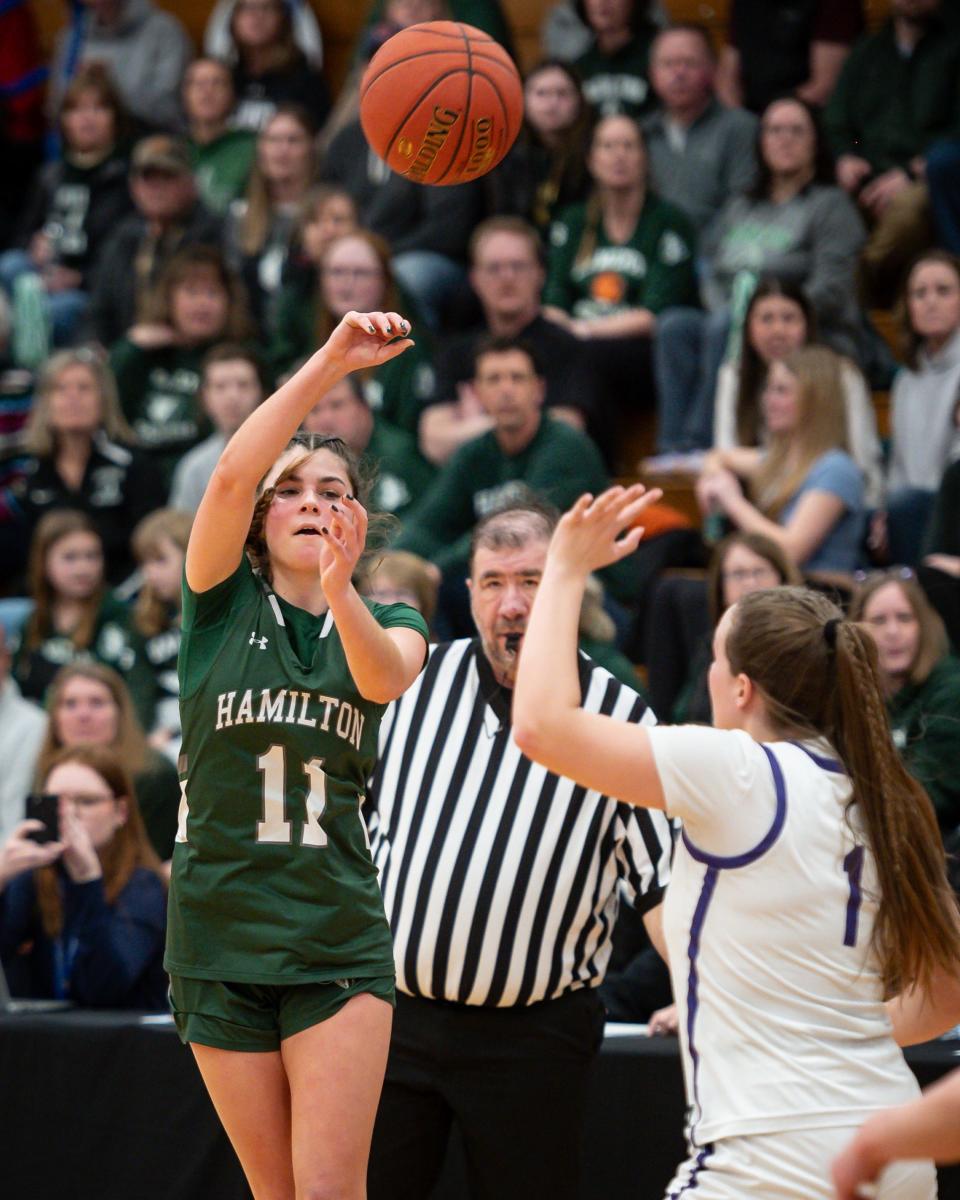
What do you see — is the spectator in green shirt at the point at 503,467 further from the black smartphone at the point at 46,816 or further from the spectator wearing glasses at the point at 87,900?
the black smartphone at the point at 46,816

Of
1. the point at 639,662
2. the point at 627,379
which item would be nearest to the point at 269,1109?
the point at 639,662

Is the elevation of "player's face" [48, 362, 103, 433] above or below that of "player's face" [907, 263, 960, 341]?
below

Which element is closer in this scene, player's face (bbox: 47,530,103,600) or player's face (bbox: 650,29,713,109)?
player's face (bbox: 47,530,103,600)

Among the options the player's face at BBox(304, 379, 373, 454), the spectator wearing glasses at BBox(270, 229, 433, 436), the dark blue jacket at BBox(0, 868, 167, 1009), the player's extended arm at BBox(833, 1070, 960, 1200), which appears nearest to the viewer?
the player's extended arm at BBox(833, 1070, 960, 1200)

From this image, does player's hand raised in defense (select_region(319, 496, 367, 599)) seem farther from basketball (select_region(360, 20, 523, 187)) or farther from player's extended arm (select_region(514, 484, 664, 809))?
basketball (select_region(360, 20, 523, 187))

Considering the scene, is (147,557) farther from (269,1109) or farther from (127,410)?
(269,1109)

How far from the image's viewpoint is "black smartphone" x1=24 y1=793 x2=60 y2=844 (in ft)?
17.2

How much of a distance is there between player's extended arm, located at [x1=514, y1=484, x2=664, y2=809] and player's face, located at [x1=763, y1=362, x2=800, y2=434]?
443cm

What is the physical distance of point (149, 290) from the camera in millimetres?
9594

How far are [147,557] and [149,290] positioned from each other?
2.42m

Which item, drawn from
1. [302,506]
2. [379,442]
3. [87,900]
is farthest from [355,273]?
[302,506]

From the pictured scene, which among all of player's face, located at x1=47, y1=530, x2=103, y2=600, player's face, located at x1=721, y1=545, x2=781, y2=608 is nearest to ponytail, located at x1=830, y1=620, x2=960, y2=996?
player's face, located at x1=721, y1=545, x2=781, y2=608

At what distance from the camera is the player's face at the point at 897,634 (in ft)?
19.3

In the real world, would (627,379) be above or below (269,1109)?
above
